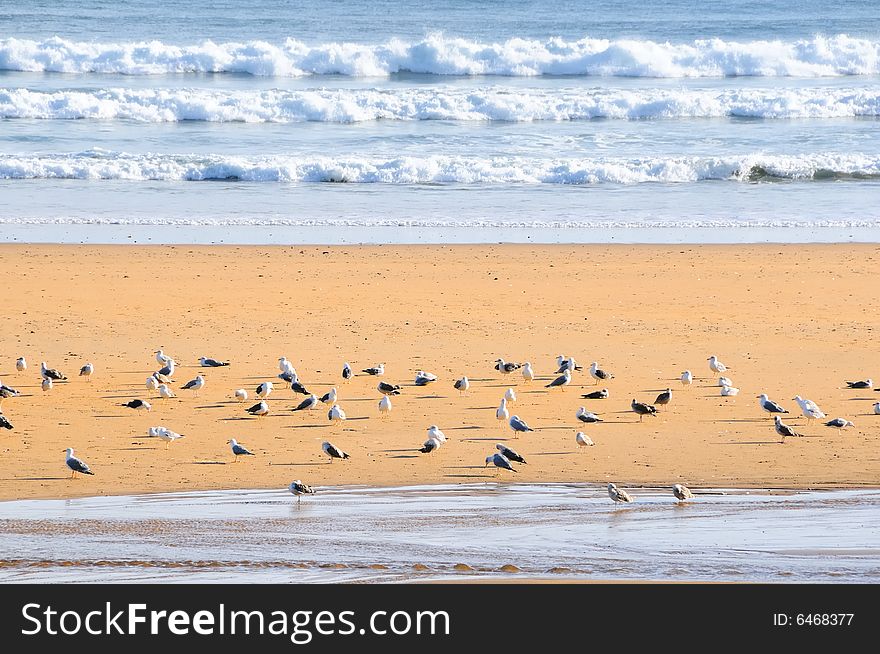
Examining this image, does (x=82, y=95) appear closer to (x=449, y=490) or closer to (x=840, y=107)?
(x=840, y=107)

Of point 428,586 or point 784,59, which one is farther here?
point 784,59

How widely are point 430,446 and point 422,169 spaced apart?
15949mm

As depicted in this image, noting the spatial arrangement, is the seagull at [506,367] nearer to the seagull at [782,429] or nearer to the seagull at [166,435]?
the seagull at [782,429]

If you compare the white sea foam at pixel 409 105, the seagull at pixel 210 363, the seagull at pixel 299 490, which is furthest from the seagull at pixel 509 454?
the white sea foam at pixel 409 105

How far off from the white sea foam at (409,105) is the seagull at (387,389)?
22.1 meters

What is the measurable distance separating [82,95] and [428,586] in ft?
94.4

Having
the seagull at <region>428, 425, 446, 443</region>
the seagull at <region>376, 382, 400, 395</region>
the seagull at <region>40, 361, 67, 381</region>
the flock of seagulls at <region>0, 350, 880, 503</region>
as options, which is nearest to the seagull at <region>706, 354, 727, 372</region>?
the flock of seagulls at <region>0, 350, 880, 503</region>

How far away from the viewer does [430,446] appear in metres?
9.16

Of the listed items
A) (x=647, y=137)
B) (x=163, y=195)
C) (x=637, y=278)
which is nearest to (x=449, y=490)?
(x=637, y=278)

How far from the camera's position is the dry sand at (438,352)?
904 cm

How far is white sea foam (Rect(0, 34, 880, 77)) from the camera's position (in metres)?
39.5

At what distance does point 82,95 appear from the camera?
32656 millimetres

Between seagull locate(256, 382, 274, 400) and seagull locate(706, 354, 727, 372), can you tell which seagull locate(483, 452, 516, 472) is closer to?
seagull locate(256, 382, 274, 400)

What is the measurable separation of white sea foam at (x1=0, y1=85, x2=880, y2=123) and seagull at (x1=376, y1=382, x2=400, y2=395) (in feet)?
72.4
